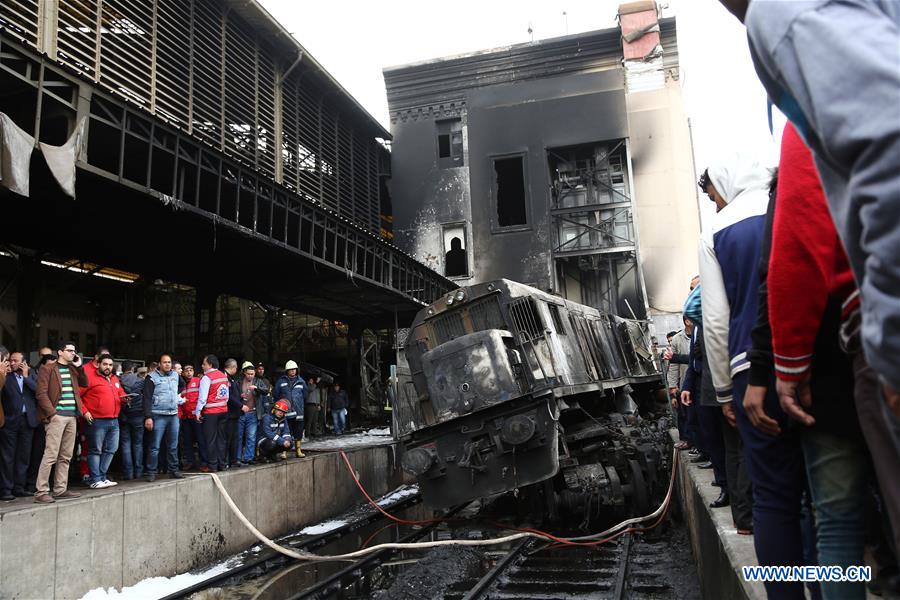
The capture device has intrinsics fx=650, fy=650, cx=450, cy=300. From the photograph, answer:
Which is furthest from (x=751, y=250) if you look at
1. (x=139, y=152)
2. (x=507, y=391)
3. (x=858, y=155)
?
(x=139, y=152)

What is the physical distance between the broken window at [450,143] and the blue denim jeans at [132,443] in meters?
20.7

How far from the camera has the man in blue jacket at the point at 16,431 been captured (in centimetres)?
747

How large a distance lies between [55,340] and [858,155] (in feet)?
83.5

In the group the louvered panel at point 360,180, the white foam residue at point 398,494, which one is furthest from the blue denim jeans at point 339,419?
the louvered panel at point 360,180

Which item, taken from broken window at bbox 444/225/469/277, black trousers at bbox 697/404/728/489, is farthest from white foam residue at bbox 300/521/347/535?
broken window at bbox 444/225/469/277

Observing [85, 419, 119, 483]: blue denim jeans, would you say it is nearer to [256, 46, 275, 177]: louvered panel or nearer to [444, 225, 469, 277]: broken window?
[256, 46, 275, 177]: louvered panel

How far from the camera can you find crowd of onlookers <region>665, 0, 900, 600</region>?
1.12 meters

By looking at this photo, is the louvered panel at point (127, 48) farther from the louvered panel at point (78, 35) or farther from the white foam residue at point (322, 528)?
the white foam residue at point (322, 528)

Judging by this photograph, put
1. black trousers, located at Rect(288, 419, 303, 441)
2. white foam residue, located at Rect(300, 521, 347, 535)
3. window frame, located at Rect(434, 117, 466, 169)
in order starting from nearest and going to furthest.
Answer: white foam residue, located at Rect(300, 521, 347, 535) → black trousers, located at Rect(288, 419, 303, 441) → window frame, located at Rect(434, 117, 466, 169)

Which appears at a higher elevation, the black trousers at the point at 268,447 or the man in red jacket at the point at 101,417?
the man in red jacket at the point at 101,417

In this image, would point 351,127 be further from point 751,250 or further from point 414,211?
point 751,250

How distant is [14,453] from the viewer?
299 inches

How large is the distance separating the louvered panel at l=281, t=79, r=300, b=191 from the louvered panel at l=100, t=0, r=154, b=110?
547 cm

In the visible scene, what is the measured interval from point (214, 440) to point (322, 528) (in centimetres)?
233
